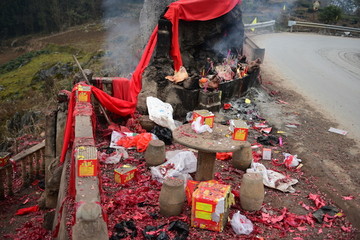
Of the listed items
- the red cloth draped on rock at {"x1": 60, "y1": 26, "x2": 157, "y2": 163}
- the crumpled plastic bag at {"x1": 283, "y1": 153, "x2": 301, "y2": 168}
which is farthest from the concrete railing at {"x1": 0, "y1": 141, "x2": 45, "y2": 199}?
the crumpled plastic bag at {"x1": 283, "y1": 153, "x2": 301, "y2": 168}

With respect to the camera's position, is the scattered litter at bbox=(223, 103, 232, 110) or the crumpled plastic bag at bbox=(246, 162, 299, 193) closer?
the crumpled plastic bag at bbox=(246, 162, 299, 193)

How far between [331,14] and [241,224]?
31.6 m

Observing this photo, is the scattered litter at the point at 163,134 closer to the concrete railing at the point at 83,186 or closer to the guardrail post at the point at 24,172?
the concrete railing at the point at 83,186

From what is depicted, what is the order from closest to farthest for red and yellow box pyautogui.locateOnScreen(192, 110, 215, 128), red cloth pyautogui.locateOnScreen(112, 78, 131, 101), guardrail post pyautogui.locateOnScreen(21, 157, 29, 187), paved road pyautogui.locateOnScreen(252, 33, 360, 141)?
red and yellow box pyautogui.locateOnScreen(192, 110, 215, 128), guardrail post pyautogui.locateOnScreen(21, 157, 29, 187), red cloth pyautogui.locateOnScreen(112, 78, 131, 101), paved road pyautogui.locateOnScreen(252, 33, 360, 141)

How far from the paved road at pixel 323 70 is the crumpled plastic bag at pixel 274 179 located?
125 inches

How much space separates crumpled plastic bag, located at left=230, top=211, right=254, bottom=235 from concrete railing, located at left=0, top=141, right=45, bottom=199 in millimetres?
5579

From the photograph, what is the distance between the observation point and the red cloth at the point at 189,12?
9.67 m

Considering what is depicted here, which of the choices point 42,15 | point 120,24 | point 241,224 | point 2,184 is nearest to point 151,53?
point 2,184

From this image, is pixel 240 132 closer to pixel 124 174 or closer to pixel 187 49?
pixel 124 174

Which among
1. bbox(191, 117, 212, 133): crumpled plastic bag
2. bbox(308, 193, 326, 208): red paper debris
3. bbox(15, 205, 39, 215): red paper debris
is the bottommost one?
bbox(15, 205, 39, 215): red paper debris

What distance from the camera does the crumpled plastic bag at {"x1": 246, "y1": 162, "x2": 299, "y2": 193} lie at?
626 cm

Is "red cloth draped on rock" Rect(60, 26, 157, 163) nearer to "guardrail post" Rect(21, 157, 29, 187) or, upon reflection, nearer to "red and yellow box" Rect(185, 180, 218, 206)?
"guardrail post" Rect(21, 157, 29, 187)

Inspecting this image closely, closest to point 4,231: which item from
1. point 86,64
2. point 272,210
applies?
point 272,210

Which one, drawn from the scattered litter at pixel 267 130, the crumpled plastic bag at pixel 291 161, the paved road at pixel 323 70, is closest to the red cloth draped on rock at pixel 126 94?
the scattered litter at pixel 267 130
